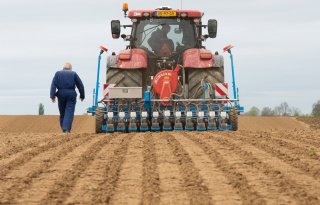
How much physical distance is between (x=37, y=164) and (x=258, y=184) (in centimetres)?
264

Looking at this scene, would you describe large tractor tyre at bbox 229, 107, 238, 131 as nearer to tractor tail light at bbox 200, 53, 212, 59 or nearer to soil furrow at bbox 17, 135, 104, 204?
tractor tail light at bbox 200, 53, 212, 59

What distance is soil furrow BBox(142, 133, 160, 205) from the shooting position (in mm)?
4871

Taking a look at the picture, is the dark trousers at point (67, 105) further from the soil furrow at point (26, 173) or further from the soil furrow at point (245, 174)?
the soil furrow at point (245, 174)

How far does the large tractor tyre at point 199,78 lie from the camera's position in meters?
13.2

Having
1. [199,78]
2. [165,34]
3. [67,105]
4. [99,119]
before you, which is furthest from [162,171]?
[165,34]

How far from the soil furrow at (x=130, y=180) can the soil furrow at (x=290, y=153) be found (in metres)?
1.66

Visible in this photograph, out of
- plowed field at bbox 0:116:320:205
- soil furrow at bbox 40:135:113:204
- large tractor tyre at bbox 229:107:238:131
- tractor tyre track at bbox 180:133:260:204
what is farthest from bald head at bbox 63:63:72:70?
tractor tyre track at bbox 180:133:260:204

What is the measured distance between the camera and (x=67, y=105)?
1292cm

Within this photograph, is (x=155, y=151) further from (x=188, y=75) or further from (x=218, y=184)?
(x=188, y=75)

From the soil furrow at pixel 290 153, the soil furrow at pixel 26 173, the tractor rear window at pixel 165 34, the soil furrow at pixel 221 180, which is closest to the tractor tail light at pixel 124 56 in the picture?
the tractor rear window at pixel 165 34

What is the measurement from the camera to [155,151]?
7.94 metres

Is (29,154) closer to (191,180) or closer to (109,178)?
(109,178)


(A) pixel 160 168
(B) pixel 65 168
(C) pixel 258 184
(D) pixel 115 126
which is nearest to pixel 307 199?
(C) pixel 258 184

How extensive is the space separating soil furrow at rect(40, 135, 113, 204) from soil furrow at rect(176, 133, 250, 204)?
119 centimetres
